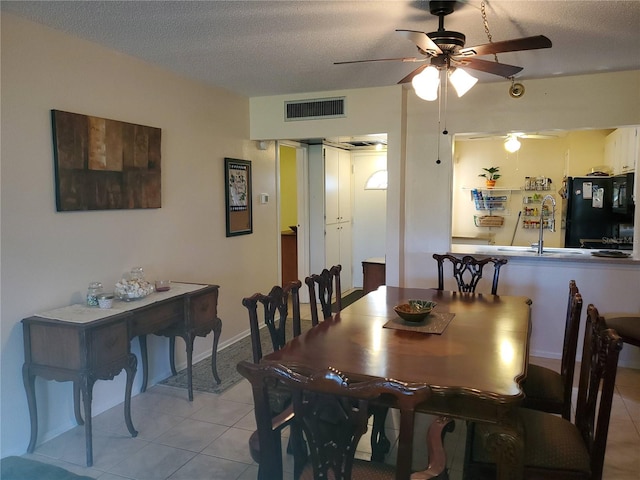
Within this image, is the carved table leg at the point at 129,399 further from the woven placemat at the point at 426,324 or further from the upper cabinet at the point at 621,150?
the upper cabinet at the point at 621,150

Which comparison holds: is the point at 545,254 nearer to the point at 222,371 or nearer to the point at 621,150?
the point at 621,150

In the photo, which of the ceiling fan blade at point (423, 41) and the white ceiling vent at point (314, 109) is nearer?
the ceiling fan blade at point (423, 41)

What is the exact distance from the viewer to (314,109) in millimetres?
4406

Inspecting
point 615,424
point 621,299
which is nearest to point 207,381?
point 615,424

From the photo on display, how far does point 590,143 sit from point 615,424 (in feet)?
14.8

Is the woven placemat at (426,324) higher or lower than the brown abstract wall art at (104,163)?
lower

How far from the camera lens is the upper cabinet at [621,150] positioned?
15.7 feet

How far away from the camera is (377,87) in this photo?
4.16 meters

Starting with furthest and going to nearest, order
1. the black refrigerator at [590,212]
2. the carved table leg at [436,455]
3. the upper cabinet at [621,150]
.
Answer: the black refrigerator at [590,212], the upper cabinet at [621,150], the carved table leg at [436,455]

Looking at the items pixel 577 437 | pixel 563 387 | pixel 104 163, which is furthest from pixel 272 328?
pixel 104 163

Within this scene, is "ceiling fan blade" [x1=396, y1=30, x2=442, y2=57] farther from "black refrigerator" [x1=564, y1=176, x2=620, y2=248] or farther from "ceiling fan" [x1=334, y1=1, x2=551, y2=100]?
"black refrigerator" [x1=564, y1=176, x2=620, y2=248]

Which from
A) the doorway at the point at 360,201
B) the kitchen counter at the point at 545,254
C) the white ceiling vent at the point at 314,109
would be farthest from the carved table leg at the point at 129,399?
the doorway at the point at 360,201

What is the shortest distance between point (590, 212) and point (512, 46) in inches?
171

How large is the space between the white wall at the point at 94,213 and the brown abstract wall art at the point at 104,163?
6 cm
